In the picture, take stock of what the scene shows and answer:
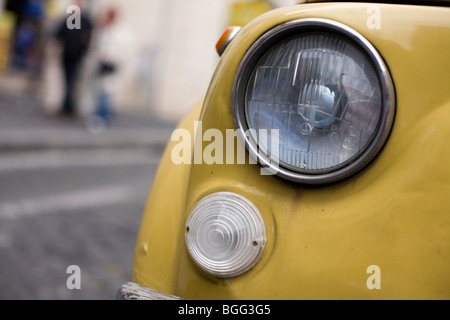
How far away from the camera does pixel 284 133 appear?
4.79ft

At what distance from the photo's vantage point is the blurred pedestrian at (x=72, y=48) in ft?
31.4

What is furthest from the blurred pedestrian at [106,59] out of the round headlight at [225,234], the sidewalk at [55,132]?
the round headlight at [225,234]

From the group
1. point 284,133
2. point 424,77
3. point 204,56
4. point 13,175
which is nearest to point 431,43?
point 424,77

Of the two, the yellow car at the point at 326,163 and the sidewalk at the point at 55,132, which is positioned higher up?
the sidewalk at the point at 55,132

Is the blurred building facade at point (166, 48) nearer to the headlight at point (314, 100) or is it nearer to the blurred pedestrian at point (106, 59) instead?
the blurred pedestrian at point (106, 59)

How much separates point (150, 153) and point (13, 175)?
3664 millimetres

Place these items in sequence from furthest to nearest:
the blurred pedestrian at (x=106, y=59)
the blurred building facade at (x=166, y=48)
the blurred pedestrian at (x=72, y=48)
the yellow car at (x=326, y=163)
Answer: the blurred building facade at (x=166, y=48) → the blurred pedestrian at (x=72, y=48) → the blurred pedestrian at (x=106, y=59) → the yellow car at (x=326, y=163)

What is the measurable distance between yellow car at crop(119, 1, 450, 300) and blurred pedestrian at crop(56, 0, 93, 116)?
27.8ft

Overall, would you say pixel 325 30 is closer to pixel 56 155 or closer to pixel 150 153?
pixel 56 155

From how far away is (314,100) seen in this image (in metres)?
1.44

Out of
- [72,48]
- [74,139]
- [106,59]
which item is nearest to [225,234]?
[74,139]

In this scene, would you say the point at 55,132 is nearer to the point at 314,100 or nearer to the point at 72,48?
the point at 72,48

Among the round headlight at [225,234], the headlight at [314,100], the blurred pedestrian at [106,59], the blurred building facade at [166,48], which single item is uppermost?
the blurred building facade at [166,48]

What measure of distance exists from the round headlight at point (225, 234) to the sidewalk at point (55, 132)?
577cm
